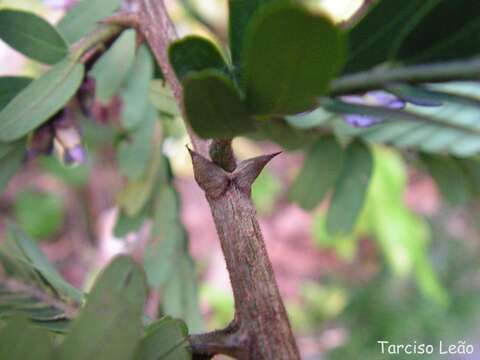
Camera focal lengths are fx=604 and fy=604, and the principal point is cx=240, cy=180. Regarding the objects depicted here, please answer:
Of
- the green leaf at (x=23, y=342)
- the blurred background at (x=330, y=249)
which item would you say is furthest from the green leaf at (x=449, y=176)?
the blurred background at (x=330, y=249)

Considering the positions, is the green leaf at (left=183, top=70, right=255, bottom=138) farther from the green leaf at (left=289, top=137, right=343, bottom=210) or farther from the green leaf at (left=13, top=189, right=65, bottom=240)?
the green leaf at (left=13, top=189, right=65, bottom=240)

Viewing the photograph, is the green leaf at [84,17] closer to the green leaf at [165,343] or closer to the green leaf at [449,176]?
the green leaf at [165,343]

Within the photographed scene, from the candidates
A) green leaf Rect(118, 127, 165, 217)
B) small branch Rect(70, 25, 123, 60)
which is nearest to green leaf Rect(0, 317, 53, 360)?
small branch Rect(70, 25, 123, 60)

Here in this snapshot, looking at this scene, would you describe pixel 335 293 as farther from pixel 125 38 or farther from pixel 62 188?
pixel 125 38

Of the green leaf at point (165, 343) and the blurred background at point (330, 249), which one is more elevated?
the blurred background at point (330, 249)

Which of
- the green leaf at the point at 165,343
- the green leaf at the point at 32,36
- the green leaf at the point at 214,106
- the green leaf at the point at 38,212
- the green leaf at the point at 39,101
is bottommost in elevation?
the green leaf at the point at 165,343

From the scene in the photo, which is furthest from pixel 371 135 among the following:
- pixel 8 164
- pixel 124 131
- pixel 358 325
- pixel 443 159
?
pixel 358 325

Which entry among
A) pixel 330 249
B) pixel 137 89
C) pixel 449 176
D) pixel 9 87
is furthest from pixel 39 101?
pixel 330 249
